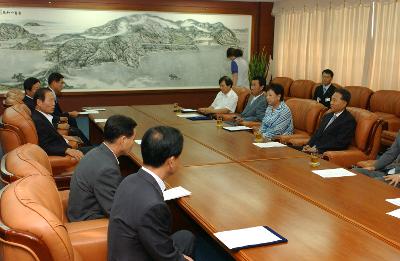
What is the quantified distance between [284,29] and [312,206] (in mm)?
7983

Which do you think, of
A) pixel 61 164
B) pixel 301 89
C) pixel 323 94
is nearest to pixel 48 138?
pixel 61 164

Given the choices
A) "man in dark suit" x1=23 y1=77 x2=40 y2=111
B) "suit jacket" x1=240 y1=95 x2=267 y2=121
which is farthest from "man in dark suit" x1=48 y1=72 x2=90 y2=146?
"suit jacket" x1=240 y1=95 x2=267 y2=121

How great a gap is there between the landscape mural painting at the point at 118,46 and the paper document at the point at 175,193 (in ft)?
21.9

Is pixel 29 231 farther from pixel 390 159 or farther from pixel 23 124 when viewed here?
pixel 390 159

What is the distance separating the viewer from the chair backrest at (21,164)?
7.93 feet

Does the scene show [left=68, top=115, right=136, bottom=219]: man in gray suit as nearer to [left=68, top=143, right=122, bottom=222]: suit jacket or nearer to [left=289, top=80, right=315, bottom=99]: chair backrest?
[left=68, top=143, right=122, bottom=222]: suit jacket

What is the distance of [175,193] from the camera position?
2680mm

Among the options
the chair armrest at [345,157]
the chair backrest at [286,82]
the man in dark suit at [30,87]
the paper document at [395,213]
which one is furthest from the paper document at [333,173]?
the chair backrest at [286,82]

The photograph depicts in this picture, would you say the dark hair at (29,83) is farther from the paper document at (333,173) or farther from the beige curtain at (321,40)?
the beige curtain at (321,40)

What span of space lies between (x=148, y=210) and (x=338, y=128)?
10.3ft

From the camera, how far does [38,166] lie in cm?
252

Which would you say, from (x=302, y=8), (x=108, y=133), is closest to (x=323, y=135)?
(x=108, y=133)

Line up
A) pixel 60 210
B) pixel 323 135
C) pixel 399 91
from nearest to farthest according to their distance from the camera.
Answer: pixel 60 210
pixel 323 135
pixel 399 91

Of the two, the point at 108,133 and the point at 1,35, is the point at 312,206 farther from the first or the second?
the point at 1,35
